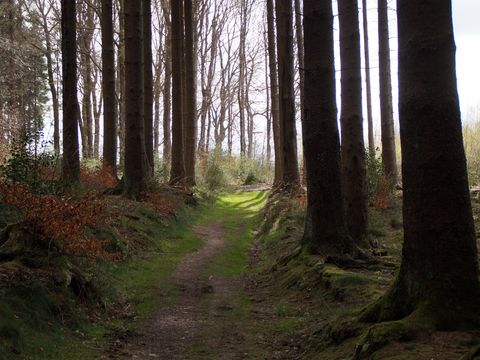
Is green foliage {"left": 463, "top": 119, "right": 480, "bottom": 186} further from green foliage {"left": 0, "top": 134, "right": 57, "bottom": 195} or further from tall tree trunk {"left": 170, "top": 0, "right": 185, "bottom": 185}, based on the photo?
green foliage {"left": 0, "top": 134, "right": 57, "bottom": 195}

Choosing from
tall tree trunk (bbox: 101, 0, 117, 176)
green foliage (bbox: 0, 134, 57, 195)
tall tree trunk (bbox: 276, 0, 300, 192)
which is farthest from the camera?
tall tree trunk (bbox: 101, 0, 117, 176)

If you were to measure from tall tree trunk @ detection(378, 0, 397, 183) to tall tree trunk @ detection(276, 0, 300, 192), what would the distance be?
10.1 feet

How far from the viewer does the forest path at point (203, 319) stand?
5758 mm

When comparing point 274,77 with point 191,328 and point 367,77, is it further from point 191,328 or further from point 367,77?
point 191,328

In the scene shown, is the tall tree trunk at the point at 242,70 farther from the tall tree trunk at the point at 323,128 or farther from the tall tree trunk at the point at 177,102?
the tall tree trunk at the point at 323,128

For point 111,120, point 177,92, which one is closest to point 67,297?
point 111,120

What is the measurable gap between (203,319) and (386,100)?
1331cm

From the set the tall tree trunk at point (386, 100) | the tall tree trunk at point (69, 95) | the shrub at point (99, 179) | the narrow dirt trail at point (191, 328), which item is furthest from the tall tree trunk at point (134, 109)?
the tall tree trunk at point (386, 100)

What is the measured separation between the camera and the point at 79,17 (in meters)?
32.9

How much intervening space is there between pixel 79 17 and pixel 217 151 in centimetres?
A: 1217

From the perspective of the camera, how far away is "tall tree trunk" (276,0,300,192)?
17766 mm

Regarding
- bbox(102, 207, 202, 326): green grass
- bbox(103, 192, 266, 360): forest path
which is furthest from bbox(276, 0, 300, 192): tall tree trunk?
bbox(103, 192, 266, 360): forest path

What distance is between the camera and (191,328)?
6.65m

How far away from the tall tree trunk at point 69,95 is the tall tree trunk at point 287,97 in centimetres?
776
